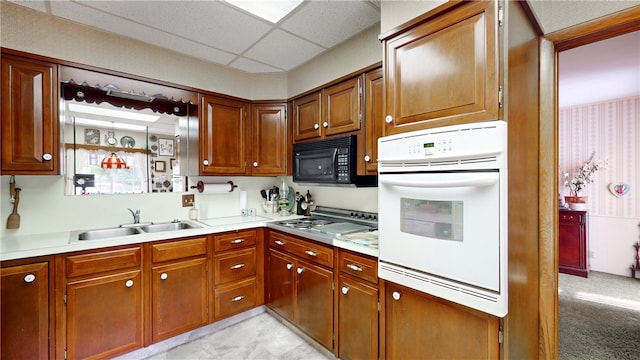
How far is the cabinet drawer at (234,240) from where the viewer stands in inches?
94.3

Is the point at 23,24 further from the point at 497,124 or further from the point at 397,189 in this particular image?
the point at 497,124

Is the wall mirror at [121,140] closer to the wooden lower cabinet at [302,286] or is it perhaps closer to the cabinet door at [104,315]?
the cabinet door at [104,315]

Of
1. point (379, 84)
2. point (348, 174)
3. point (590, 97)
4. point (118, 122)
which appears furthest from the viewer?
point (590, 97)

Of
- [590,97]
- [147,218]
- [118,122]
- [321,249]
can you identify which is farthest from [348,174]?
[590,97]

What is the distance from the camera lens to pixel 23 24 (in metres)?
1.88

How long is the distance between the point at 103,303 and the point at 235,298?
3.23 ft

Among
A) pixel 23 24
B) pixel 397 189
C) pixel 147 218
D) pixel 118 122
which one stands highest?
pixel 23 24

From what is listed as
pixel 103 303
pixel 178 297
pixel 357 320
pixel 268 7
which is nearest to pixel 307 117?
pixel 268 7

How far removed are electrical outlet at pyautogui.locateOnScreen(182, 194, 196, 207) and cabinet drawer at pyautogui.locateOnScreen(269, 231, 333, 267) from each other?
959 millimetres

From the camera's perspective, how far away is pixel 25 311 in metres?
1.63

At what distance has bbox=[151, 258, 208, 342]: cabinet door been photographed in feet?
6.88

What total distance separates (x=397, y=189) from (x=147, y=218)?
2.38 metres

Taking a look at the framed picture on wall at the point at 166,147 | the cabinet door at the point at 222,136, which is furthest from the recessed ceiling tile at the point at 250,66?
the framed picture on wall at the point at 166,147

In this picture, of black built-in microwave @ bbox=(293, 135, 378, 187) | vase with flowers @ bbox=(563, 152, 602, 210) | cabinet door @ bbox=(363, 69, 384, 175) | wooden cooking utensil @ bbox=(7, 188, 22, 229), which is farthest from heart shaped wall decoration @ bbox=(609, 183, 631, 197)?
wooden cooking utensil @ bbox=(7, 188, 22, 229)
